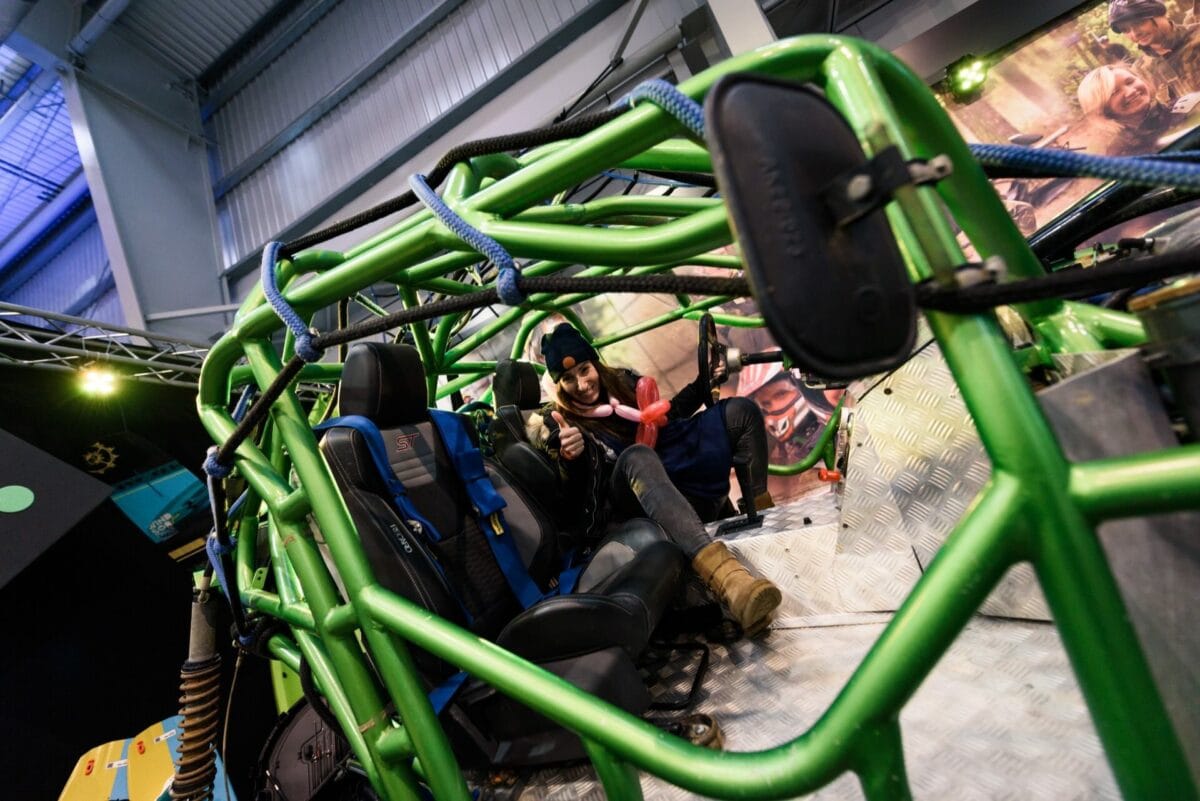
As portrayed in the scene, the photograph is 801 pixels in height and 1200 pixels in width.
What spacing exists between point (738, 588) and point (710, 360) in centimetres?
155

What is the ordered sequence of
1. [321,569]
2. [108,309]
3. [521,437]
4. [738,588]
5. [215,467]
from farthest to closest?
[108,309] < [521,437] < [738,588] < [215,467] < [321,569]

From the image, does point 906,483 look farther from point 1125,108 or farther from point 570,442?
point 1125,108

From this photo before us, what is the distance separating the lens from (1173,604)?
0.50 m

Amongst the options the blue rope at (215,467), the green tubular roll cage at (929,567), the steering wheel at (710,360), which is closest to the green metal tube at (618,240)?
the green tubular roll cage at (929,567)

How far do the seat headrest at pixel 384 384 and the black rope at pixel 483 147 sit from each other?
1.50ft


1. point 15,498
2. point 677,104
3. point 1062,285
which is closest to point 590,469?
point 677,104

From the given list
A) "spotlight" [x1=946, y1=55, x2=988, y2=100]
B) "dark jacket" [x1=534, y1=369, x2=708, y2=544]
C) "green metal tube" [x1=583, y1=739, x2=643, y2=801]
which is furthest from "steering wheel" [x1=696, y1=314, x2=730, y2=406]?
"spotlight" [x1=946, y1=55, x2=988, y2=100]

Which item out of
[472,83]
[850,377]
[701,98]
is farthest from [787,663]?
[472,83]

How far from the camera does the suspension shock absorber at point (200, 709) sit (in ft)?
3.74

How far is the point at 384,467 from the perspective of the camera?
1340mm

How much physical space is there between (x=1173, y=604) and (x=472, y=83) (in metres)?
5.49

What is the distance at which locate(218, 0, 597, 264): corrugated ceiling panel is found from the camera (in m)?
4.56

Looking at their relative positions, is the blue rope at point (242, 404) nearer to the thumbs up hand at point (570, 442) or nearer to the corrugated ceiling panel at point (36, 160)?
the thumbs up hand at point (570, 442)

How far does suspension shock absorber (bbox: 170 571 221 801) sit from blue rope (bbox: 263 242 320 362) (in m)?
0.86
